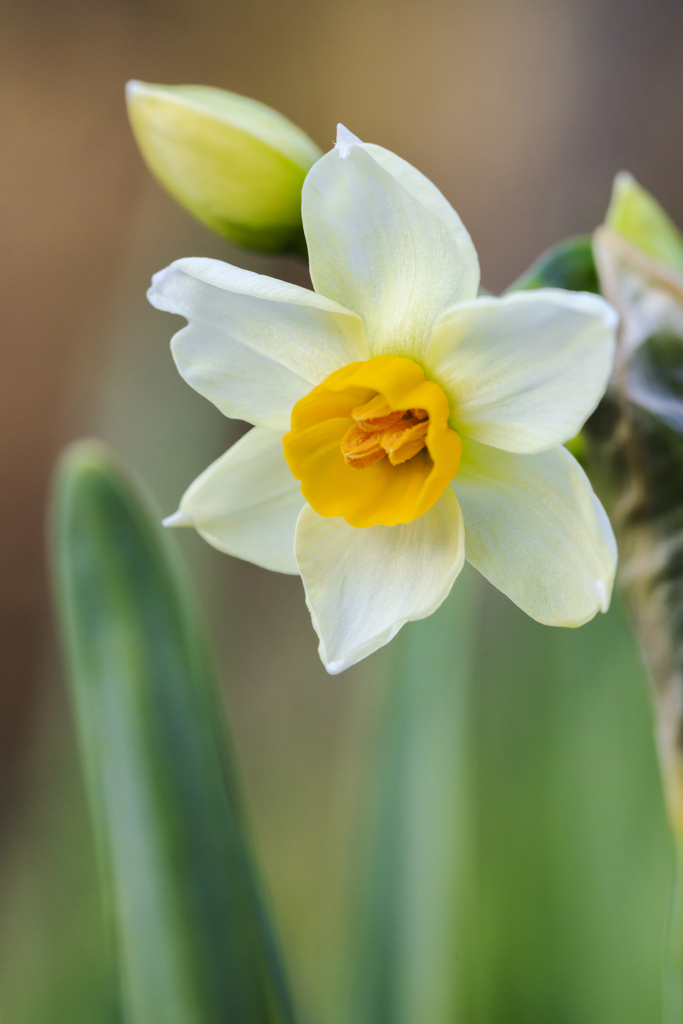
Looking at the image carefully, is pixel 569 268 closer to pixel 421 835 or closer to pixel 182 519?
pixel 182 519

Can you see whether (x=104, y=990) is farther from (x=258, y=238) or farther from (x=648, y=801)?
(x=258, y=238)

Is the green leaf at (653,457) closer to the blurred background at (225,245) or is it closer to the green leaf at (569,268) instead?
the green leaf at (569,268)

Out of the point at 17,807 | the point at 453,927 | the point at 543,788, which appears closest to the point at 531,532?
the point at 453,927

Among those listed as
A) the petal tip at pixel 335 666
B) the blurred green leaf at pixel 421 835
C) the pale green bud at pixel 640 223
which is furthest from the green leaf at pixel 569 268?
the blurred green leaf at pixel 421 835

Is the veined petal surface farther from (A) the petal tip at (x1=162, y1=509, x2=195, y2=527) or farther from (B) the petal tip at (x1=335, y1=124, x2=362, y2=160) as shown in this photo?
(A) the petal tip at (x1=162, y1=509, x2=195, y2=527)

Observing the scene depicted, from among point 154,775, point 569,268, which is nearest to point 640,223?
point 569,268
